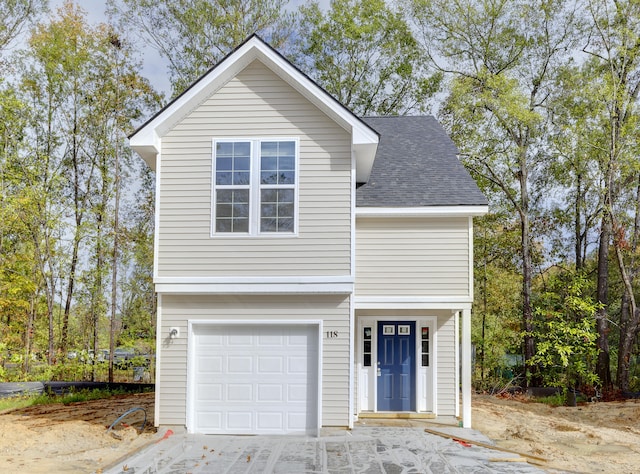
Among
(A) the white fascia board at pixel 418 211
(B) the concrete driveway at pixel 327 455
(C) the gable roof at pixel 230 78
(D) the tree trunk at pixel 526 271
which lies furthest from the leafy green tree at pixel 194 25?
(B) the concrete driveway at pixel 327 455

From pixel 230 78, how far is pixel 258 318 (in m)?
4.47

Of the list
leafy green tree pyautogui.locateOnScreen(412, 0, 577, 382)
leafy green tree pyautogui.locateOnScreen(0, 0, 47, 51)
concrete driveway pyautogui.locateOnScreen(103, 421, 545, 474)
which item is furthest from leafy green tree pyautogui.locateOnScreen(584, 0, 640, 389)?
leafy green tree pyautogui.locateOnScreen(0, 0, 47, 51)

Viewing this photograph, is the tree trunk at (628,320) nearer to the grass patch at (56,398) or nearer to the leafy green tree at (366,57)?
the leafy green tree at (366,57)

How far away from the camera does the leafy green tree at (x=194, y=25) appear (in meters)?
23.3

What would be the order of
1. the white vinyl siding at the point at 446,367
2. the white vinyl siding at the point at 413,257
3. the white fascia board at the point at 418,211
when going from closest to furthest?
the white fascia board at the point at 418,211, the white vinyl siding at the point at 413,257, the white vinyl siding at the point at 446,367

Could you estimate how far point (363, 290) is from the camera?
12.1 metres

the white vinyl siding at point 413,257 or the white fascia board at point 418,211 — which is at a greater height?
the white fascia board at point 418,211

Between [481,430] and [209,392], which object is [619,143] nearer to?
[481,430]

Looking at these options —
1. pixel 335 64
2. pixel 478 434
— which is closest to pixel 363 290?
pixel 478 434

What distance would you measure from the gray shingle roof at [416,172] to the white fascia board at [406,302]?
1.80 metres

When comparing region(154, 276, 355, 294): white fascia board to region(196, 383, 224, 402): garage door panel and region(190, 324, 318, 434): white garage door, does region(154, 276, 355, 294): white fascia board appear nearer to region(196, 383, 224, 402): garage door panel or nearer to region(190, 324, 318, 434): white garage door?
region(190, 324, 318, 434): white garage door

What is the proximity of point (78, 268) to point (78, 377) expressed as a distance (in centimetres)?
363

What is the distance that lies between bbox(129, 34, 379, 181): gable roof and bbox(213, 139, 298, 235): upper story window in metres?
0.88

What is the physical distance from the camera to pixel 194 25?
23.4 metres
